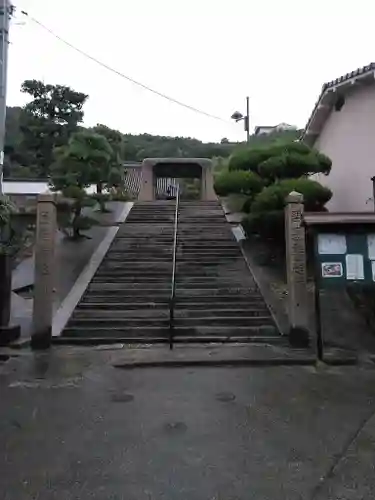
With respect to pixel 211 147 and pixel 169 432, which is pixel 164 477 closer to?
pixel 169 432

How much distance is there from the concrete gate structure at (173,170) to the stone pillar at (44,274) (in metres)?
15.5

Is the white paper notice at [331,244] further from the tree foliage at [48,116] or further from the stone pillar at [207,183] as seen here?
the tree foliage at [48,116]

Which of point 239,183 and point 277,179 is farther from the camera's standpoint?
point 239,183

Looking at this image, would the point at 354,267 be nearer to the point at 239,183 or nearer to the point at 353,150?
the point at 239,183

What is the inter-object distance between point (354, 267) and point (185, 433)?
4.39 m

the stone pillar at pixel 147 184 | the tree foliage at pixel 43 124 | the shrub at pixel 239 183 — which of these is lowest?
the shrub at pixel 239 183

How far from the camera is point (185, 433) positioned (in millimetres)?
4961

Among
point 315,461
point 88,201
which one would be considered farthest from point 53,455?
point 88,201

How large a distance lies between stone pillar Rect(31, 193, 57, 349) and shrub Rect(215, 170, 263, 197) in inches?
236

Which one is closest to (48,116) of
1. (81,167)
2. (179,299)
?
(81,167)

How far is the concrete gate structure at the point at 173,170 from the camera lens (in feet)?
81.3

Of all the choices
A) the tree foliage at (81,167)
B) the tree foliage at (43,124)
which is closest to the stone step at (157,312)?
the tree foliage at (81,167)

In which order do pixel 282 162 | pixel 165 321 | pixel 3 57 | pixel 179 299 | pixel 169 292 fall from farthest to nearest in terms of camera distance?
pixel 282 162 → pixel 169 292 → pixel 179 299 → pixel 165 321 → pixel 3 57

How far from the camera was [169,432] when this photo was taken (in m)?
4.98
